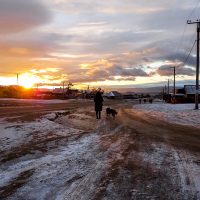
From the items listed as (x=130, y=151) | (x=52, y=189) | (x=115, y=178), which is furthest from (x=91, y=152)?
(x=52, y=189)

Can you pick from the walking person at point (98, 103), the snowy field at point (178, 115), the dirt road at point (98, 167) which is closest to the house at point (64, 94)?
the snowy field at point (178, 115)

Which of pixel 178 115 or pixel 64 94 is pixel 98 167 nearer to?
pixel 178 115

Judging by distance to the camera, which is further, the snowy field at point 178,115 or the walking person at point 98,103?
the walking person at point 98,103

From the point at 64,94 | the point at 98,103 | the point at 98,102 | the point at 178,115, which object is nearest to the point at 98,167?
the point at 98,103

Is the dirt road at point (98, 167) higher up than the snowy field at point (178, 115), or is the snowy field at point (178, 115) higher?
the dirt road at point (98, 167)

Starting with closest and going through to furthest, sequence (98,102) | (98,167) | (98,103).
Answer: (98,167)
(98,103)
(98,102)

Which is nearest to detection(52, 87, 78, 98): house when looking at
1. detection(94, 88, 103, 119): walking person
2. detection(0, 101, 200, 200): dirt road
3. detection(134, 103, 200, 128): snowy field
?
detection(134, 103, 200, 128): snowy field

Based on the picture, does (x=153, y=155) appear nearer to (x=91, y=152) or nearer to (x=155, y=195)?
(x=91, y=152)

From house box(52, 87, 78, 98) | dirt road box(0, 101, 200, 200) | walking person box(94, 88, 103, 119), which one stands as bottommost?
house box(52, 87, 78, 98)

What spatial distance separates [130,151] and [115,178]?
148 inches

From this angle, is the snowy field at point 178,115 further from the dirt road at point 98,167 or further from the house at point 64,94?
the house at point 64,94

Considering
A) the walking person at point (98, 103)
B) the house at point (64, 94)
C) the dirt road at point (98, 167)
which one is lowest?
the house at point (64, 94)

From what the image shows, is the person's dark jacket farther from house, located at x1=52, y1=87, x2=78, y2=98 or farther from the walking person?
house, located at x1=52, y1=87, x2=78, y2=98

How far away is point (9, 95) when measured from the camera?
9319 cm
